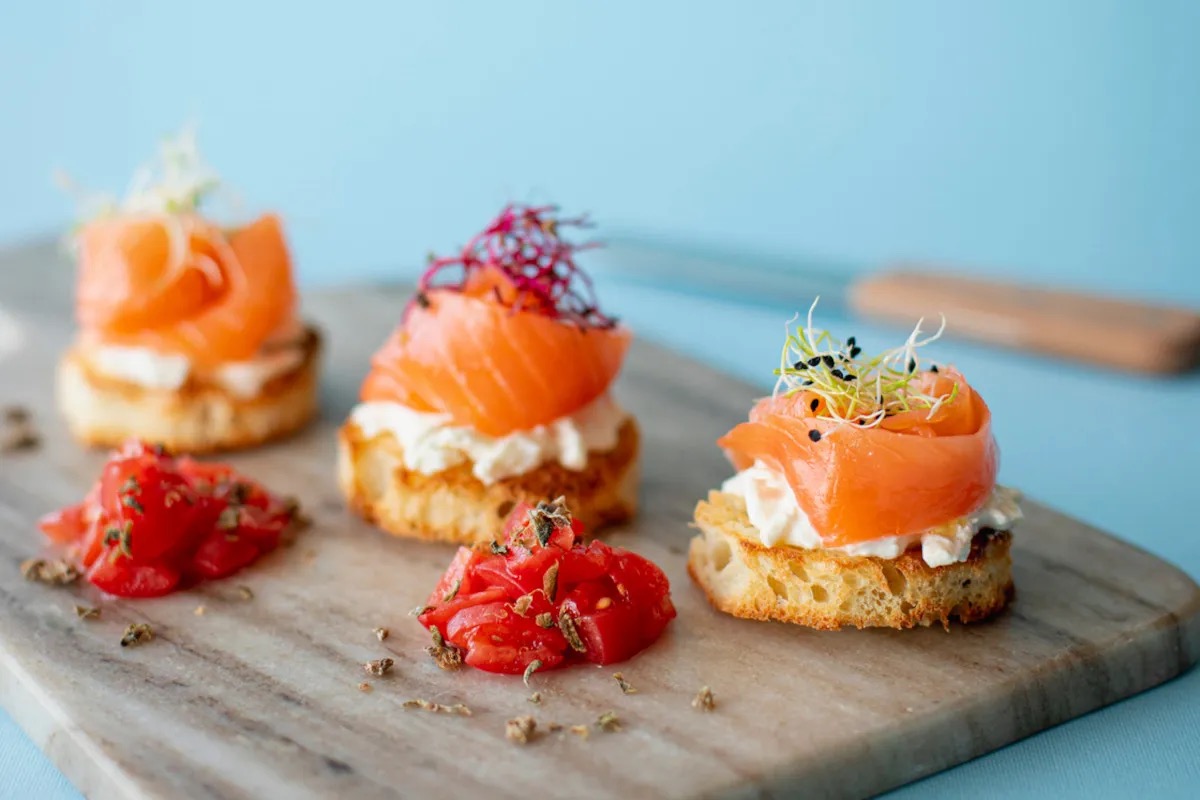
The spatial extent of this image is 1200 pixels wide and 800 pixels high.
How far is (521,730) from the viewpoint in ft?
11.2

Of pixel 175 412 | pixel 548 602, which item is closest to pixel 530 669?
pixel 548 602

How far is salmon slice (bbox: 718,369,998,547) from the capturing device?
3799mm

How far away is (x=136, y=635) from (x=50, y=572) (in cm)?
55

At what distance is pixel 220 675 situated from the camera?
150 inches

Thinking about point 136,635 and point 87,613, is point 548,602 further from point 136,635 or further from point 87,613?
point 87,613

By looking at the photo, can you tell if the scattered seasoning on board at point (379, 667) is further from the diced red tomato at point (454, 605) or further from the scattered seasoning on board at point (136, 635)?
the scattered seasoning on board at point (136, 635)

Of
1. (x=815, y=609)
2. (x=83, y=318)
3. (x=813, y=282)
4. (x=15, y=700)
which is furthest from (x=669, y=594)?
(x=813, y=282)

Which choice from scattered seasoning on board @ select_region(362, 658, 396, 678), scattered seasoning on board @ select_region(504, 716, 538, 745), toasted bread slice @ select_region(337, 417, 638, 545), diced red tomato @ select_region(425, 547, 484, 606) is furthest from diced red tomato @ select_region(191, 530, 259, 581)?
scattered seasoning on board @ select_region(504, 716, 538, 745)

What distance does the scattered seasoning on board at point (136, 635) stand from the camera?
13.0 feet

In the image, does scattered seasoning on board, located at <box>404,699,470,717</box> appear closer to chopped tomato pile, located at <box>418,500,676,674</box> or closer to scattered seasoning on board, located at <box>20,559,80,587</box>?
chopped tomato pile, located at <box>418,500,676,674</box>

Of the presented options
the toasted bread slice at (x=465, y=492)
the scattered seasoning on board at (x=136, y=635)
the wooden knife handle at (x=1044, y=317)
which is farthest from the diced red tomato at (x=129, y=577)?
the wooden knife handle at (x=1044, y=317)

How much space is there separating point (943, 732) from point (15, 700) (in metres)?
2.41

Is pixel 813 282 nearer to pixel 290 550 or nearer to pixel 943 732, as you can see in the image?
pixel 290 550

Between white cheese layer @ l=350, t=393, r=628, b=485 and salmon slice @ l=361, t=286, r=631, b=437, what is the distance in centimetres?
3
